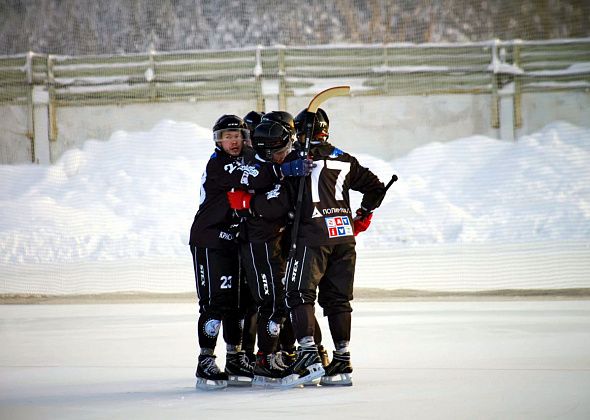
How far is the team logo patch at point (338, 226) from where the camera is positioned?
4391 millimetres

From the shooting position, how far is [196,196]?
48.1 feet

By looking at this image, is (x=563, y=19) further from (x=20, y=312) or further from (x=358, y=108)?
(x=20, y=312)

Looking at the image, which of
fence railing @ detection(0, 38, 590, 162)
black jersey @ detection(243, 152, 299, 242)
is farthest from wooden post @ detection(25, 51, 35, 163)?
black jersey @ detection(243, 152, 299, 242)

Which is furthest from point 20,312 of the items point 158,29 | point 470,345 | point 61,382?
point 158,29

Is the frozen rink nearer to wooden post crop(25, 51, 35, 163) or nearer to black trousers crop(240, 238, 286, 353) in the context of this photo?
black trousers crop(240, 238, 286, 353)

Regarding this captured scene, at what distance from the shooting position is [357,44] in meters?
15.8

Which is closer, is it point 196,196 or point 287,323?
point 287,323

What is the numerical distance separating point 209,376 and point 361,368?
32.7 inches

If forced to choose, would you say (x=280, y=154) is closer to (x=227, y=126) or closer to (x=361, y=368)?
(x=227, y=126)

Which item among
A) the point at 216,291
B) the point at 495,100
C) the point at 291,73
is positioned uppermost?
the point at 291,73

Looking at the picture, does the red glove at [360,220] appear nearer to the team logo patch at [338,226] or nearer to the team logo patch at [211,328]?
the team logo patch at [338,226]

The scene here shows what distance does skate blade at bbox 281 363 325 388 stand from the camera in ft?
14.0

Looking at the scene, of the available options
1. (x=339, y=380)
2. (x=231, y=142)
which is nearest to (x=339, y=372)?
(x=339, y=380)

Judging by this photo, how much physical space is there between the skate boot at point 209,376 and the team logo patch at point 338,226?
775 millimetres
